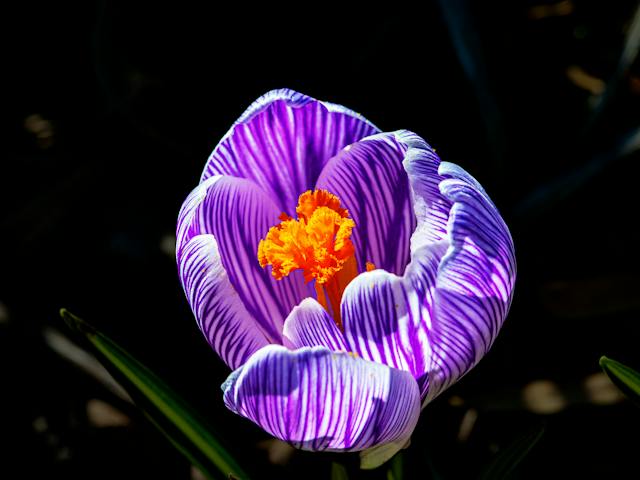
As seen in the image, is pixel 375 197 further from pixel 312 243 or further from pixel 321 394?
pixel 321 394

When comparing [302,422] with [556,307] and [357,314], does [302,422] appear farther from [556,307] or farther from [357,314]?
[556,307]

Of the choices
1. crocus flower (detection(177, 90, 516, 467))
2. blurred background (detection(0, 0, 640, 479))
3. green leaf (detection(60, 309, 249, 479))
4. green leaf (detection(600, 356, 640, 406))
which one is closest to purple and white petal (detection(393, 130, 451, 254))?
crocus flower (detection(177, 90, 516, 467))

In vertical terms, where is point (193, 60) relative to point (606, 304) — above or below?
above

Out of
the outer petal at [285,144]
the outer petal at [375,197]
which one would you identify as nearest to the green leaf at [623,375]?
the outer petal at [375,197]

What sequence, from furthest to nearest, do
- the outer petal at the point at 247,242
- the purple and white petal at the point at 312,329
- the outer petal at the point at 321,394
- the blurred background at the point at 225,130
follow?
1. the blurred background at the point at 225,130
2. the outer petal at the point at 247,242
3. the purple and white petal at the point at 312,329
4. the outer petal at the point at 321,394

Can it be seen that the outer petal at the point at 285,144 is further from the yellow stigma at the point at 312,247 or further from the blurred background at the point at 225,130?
the blurred background at the point at 225,130

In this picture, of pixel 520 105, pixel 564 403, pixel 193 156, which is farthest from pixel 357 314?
pixel 520 105

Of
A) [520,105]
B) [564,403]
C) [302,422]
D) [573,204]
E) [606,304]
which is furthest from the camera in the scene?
[520,105]
